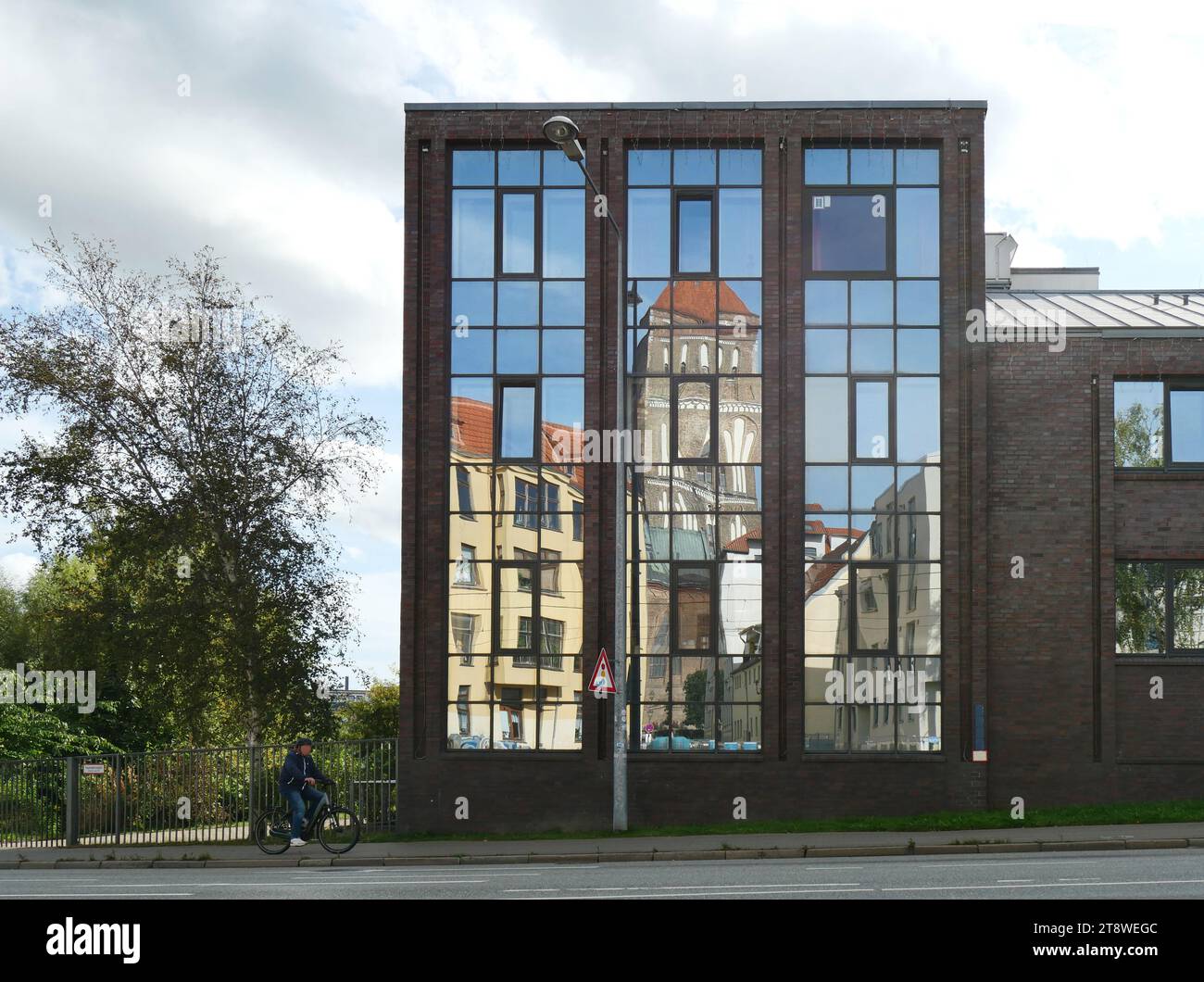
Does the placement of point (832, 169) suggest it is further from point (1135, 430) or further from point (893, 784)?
point (893, 784)

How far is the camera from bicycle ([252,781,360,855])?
20.0 meters

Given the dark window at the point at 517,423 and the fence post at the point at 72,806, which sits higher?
the dark window at the point at 517,423

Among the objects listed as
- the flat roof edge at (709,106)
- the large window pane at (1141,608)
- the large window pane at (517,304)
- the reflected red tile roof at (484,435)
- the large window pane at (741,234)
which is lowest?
the large window pane at (1141,608)

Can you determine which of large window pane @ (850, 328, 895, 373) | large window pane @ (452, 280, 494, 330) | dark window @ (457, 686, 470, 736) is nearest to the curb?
dark window @ (457, 686, 470, 736)

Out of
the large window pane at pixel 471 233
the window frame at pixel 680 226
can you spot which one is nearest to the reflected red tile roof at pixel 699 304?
the window frame at pixel 680 226

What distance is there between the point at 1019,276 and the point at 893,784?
14.7 meters

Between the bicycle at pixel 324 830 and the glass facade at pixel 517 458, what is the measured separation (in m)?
3.65

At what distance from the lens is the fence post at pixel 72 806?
24.8 meters

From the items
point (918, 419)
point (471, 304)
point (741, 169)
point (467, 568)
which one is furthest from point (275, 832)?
point (741, 169)

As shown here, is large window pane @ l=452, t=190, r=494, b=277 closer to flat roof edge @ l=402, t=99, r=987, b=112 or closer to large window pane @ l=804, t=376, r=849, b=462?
flat roof edge @ l=402, t=99, r=987, b=112

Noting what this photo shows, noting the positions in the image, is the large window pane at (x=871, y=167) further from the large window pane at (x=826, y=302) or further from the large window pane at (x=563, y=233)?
the large window pane at (x=563, y=233)

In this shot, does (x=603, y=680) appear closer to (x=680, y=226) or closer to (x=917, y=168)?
(x=680, y=226)

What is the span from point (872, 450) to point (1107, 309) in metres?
6.79

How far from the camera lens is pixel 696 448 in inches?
938
